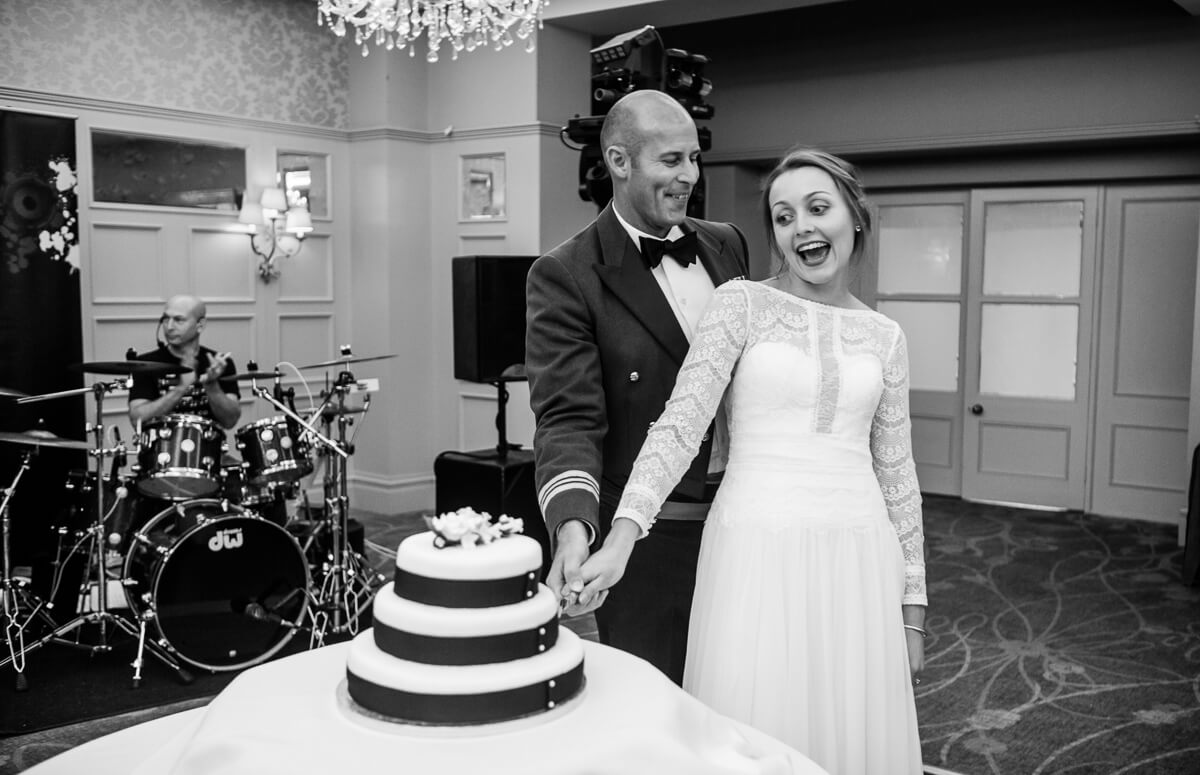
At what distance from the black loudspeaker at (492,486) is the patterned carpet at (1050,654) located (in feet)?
1.79

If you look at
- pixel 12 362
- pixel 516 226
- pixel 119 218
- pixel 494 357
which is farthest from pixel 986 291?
pixel 12 362

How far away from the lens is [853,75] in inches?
291

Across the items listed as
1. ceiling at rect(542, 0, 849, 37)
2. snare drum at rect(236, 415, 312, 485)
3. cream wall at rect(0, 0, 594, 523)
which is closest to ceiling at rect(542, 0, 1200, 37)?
ceiling at rect(542, 0, 849, 37)

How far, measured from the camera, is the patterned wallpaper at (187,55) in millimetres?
5891

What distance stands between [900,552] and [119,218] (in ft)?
17.6

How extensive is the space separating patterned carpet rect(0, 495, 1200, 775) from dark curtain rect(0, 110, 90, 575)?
5.39 feet

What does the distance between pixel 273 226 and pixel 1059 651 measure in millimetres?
4807

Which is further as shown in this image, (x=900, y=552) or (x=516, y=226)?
(x=516, y=226)

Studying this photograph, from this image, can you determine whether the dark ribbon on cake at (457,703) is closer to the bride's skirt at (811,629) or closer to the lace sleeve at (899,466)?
the bride's skirt at (811,629)

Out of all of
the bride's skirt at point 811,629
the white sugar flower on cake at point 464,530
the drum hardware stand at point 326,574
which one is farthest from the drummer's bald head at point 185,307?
the white sugar flower on cake at point 464,530

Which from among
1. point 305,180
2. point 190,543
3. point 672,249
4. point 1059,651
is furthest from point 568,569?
point 305,180

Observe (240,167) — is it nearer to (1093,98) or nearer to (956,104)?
(956,104)

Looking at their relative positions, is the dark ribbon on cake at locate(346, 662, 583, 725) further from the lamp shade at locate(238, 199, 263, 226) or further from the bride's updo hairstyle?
the lamp shade at locate(238, 199, 263, 226)

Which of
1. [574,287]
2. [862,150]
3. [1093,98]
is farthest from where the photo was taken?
[862,150]
